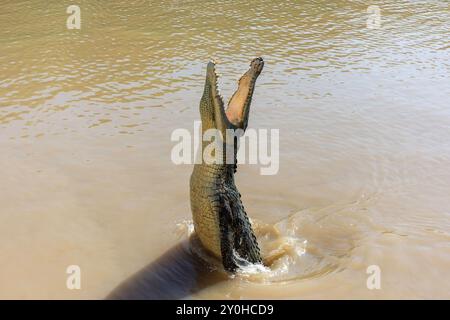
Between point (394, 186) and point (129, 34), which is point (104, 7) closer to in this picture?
point (129, 34)

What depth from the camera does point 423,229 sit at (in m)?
4.05

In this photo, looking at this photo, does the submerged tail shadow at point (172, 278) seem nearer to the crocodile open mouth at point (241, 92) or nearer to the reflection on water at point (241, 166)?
the reflection on water at point (241, 166)

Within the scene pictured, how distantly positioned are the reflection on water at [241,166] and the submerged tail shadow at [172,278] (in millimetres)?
27

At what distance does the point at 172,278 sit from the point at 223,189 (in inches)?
26.5

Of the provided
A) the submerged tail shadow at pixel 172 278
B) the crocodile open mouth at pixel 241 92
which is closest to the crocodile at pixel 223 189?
the crocodile open mouth at pixel 241 92

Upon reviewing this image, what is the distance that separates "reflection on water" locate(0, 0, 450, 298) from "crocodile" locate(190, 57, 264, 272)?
189 millimetres

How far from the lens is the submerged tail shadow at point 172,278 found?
3.17m

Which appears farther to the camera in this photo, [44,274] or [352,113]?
[352,113]

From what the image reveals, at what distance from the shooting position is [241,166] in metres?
5.00

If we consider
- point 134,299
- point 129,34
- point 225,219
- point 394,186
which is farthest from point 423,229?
point 129,34

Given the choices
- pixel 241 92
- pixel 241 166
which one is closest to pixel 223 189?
pixel 241 92

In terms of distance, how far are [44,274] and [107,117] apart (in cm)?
281

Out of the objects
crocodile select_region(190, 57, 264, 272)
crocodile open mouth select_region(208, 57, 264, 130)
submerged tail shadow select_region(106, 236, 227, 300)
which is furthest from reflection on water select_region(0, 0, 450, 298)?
crocodile open mouth select_region(208, 57, 264, 130)

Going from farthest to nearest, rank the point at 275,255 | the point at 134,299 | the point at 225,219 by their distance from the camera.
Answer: the point at 275,255
the point at 225,219
the point at 134,299
